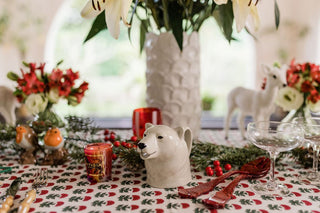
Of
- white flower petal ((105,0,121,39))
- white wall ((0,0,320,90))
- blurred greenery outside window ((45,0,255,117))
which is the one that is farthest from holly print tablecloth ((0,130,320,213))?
blurred greenery outside window ((45,0,255,117))

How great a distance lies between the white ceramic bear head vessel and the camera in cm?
61

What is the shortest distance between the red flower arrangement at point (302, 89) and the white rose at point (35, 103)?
75cm

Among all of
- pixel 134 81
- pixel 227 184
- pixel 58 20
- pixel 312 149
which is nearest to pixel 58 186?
pixel 227 184

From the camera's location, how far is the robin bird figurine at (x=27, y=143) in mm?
792

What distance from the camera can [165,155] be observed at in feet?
2.04

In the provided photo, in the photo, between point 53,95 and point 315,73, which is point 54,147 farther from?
point 315,73

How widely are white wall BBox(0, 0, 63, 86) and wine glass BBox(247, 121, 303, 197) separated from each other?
10.6 feet

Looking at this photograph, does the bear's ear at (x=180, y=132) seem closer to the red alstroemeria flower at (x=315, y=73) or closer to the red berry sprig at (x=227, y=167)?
the red berry sprig at (x=227, y=167)

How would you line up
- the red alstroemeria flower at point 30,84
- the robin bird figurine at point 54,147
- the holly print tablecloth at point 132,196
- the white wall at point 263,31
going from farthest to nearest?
1. the white wall at point 263,31
2. the red alstroemeria flower at point 30,84
3. the robin bird figurine at point 54,147
4. the holly print tablecloth at point 132,196

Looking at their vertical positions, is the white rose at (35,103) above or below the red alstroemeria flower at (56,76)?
below

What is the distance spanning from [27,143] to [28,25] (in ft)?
9.95

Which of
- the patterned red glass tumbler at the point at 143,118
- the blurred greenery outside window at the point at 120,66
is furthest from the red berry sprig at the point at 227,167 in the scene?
the blurred greenery outside window at the point at 120,66

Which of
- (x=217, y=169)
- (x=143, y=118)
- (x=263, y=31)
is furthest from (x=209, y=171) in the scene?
(x=263, y=31)

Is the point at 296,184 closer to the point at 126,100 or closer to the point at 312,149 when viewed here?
the point at 312,149
